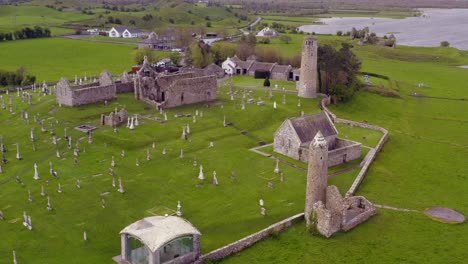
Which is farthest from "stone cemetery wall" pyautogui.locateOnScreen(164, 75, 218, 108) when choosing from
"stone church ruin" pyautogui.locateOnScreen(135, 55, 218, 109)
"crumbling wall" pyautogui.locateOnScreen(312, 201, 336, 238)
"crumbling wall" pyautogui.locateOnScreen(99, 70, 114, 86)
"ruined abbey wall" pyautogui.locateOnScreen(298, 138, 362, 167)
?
"crumbling wall" pyautogui.locateOnScreen(312, 201, 336, 238)

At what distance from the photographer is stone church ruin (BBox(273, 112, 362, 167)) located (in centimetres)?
4488

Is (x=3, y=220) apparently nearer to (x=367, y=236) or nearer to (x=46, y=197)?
(x=46, y=197)

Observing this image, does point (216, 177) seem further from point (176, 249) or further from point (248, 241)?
point (176, 249)

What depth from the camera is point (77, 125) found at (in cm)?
5316

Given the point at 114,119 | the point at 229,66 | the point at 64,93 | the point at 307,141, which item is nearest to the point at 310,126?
the point at 307,141

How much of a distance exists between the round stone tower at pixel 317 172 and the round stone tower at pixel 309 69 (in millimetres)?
38442

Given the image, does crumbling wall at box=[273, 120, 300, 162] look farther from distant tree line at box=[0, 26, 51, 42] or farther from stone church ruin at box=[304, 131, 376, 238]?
distant tree line at box=[0, 26, 51, 42]

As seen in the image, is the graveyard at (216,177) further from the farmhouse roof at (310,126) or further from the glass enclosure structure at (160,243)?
the farmhouse roof at (310,126)

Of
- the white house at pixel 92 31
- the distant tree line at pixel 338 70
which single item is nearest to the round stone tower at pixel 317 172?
the distant tree line at pixel 338 70

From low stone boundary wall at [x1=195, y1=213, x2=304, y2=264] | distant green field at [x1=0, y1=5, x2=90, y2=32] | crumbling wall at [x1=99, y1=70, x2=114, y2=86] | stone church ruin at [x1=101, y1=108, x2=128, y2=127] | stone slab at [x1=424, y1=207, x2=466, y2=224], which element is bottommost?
stone slab at [x1=424, y1=207, x2=466, y2=224]

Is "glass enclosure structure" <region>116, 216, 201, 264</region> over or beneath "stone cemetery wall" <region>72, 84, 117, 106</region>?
beneath

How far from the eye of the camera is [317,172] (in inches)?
1252

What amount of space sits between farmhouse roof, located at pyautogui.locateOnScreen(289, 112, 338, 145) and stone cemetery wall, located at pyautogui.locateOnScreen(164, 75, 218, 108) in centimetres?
2132

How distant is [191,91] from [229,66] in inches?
1108
